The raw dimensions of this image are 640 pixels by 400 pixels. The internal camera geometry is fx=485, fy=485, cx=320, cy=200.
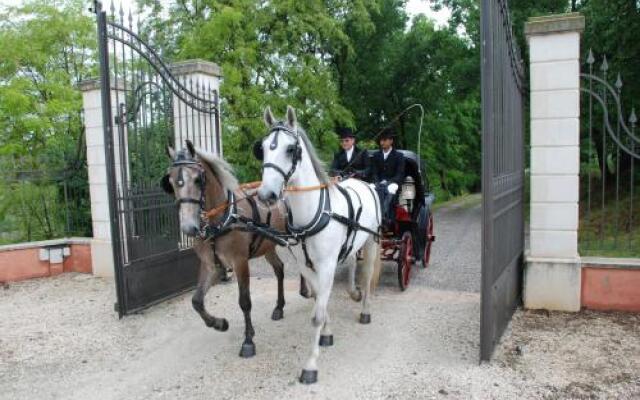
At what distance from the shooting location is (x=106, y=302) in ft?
21.1

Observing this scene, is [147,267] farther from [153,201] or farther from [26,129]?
[26,129]

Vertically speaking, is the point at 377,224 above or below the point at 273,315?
above

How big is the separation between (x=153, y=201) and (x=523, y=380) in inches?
179

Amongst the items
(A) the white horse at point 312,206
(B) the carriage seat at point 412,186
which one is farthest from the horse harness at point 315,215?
(B) the carriage seat at point 412,186

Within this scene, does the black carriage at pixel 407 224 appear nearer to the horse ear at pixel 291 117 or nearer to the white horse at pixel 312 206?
the white horse at pixel 312 206

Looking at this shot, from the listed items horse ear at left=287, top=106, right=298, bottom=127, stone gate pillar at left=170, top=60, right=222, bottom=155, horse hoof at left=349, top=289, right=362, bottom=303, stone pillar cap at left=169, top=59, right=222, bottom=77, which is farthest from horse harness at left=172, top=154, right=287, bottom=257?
stone pillar cap at left=169, top=59, right=222, bottom=77

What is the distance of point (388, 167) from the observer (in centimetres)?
614

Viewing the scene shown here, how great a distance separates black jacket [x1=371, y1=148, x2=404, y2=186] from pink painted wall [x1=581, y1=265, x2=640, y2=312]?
7.52ft

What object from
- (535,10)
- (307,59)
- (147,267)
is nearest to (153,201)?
(147,267)

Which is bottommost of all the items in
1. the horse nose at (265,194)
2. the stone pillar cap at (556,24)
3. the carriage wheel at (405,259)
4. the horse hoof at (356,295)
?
the horse hoof at (356,295)

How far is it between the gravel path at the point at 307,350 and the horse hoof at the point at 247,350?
0.07 m

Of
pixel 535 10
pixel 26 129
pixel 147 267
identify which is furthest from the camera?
pixel 535 10

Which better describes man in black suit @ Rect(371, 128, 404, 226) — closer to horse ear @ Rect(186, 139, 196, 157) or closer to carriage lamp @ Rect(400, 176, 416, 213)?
carriage lamp @ Rect(400, 176, 416, 213)

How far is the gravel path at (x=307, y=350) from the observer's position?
12.5 ft
